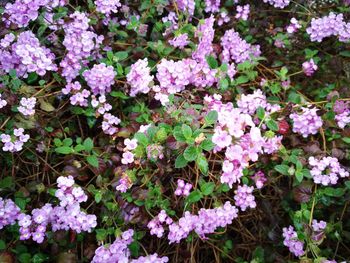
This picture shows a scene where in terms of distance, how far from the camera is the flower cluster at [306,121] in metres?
1.67

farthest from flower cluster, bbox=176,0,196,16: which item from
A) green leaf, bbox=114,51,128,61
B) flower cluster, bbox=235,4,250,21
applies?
green leaf, bbox=114,51,128,61

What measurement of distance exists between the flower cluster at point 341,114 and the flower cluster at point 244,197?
465mm

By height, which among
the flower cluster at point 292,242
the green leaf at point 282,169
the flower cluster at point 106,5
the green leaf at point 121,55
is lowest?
the flower cluster at point 292,242

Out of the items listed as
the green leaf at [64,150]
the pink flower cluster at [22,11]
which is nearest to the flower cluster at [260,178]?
the green leaf at [64,150]

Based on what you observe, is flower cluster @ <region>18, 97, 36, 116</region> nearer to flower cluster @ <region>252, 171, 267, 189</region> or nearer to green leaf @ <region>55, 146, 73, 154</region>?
green leaf @ <region>55, 146, 73, 154</region>

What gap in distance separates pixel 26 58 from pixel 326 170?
3.96 feet

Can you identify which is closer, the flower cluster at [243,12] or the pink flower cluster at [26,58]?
the pink flower cluster at [26,58]

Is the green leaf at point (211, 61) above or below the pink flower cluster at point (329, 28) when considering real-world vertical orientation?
below

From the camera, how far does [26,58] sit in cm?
158

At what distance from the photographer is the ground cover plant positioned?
1439 mm

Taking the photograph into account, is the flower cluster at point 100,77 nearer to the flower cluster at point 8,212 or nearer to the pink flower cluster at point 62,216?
the pink flower cluster at point 62,216

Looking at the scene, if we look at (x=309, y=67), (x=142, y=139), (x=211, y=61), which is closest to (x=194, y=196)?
(x=142, y=139)

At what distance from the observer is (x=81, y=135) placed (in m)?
1.71

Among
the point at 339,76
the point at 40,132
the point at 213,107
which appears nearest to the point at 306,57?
the point at 339,76
